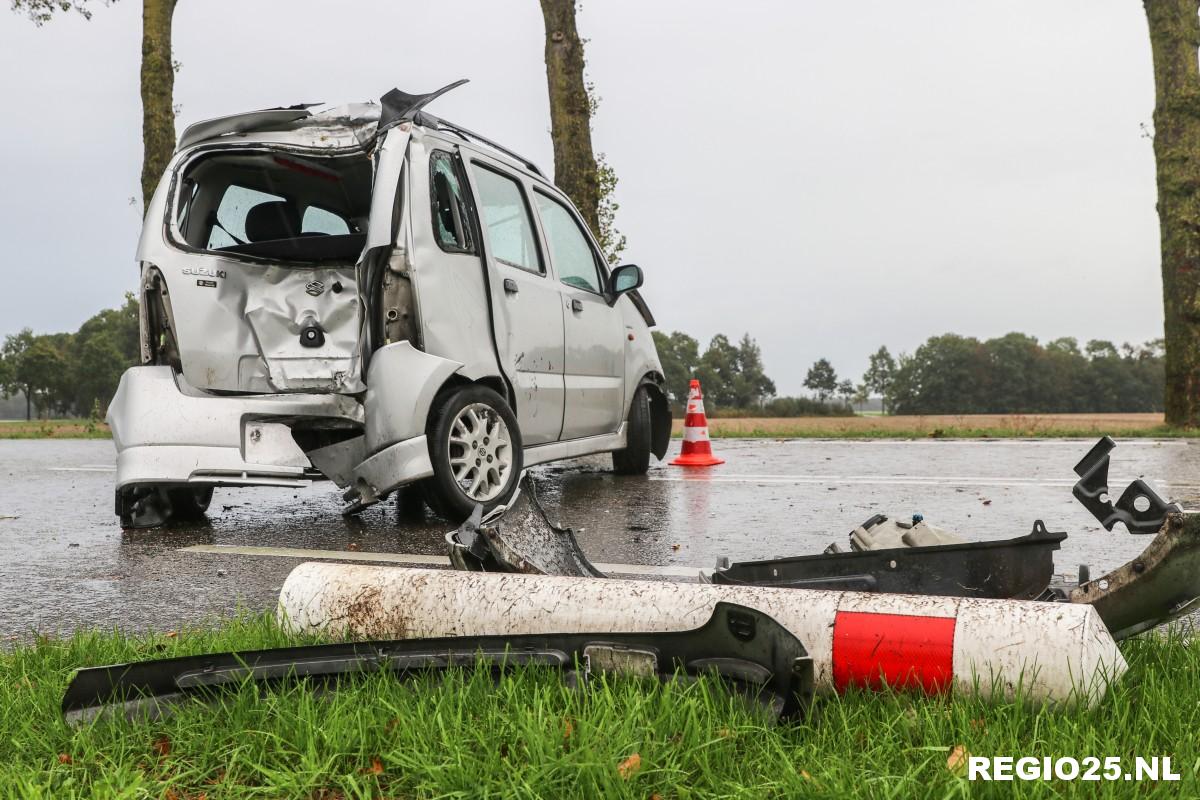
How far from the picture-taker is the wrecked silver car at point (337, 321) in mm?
5020

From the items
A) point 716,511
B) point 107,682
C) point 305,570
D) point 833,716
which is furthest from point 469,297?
point 833,716

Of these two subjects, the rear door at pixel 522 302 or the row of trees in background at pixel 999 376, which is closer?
the rear door at pixel 522 302

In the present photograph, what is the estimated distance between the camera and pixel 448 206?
17.7 feet

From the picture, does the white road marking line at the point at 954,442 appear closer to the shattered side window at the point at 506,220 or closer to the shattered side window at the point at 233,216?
the shattered side window at the point at 506,220

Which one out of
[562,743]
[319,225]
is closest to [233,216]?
[319,225]

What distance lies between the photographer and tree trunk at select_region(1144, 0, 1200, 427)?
13383 mm

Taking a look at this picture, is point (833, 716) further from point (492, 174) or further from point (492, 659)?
point (492, 174)

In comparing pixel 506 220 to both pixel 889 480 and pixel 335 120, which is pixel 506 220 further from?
pixel 889 480

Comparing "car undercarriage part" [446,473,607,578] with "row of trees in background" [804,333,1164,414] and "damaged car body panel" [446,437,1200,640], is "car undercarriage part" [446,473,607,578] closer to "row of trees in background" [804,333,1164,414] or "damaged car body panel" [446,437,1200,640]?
"damaged car body panel" [446,437,1200,640]

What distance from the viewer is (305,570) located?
9.23 ft

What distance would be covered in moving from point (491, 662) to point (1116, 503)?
1.71m
